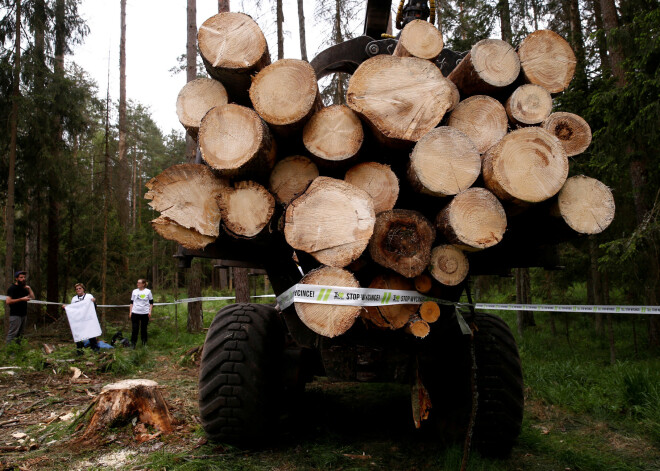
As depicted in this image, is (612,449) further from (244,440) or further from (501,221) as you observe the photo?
(244,440)

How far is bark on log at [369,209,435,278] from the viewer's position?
2.61m

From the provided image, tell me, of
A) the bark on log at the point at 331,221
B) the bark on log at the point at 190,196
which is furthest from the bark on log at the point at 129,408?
the bark on log at the point at 331,221

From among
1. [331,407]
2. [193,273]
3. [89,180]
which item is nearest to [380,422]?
[331,407]

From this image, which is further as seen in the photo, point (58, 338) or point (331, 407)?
point (58, 338)

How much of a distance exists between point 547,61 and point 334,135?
1.65 metres

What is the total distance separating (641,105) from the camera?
6.09 metres

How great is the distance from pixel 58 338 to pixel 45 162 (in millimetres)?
4672

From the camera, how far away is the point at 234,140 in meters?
2.72

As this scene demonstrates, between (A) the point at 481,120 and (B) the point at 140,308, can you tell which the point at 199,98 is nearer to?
(A) the point at 481,120

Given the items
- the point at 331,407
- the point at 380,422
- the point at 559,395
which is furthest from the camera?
the point at 559,395

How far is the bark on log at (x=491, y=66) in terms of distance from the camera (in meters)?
3.06

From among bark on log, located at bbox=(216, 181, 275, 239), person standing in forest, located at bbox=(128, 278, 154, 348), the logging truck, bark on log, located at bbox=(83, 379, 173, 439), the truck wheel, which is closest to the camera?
the logging truck

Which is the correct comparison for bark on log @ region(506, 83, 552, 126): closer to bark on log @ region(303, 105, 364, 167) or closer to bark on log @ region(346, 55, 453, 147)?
bark on log @ region(346, 55, 453, 147)

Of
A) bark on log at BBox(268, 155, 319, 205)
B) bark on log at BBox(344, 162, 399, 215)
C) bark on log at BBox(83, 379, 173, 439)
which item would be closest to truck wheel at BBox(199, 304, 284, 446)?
bark on log at BBox(83, 379, 173, 439)
